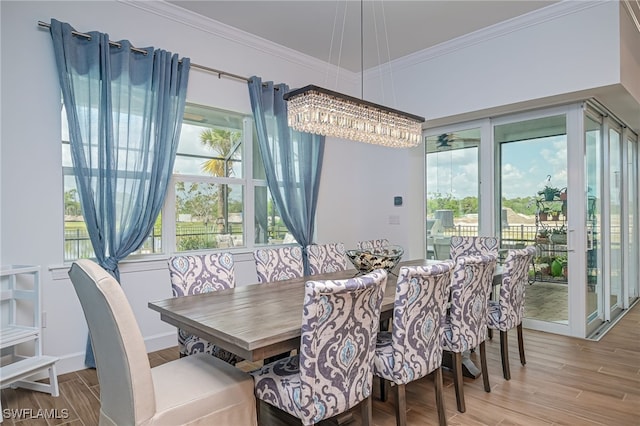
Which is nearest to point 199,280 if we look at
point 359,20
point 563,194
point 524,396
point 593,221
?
point 524,396

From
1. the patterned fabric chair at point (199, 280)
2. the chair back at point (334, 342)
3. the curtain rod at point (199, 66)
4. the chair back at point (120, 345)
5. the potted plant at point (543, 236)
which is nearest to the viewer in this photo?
the chair back at point (120, 345)

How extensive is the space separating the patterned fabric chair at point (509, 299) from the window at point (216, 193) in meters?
2.59

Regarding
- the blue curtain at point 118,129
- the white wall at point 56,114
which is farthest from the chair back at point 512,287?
the blue curtain at point 118,129

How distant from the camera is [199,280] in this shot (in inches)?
106

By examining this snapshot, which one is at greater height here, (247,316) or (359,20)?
(359,20)

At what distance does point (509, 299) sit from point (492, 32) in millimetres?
2804

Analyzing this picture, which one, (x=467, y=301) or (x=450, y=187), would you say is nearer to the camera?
(x=467, y=301)

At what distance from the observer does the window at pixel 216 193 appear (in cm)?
383

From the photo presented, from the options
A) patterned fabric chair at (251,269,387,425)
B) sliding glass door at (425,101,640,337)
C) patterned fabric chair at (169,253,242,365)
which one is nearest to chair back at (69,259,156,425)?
patterned fabric chair at (251,269,387,425)

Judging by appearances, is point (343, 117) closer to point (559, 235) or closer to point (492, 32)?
point (492, 32)

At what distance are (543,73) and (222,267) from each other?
3.47m

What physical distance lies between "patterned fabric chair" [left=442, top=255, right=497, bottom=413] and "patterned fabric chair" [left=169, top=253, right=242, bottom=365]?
4.56 feet

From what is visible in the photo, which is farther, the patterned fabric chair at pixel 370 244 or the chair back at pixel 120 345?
the patterned fabric chair at pixel 370 244

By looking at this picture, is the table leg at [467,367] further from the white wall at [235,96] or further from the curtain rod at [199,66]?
the curtain rod at [199,66]
